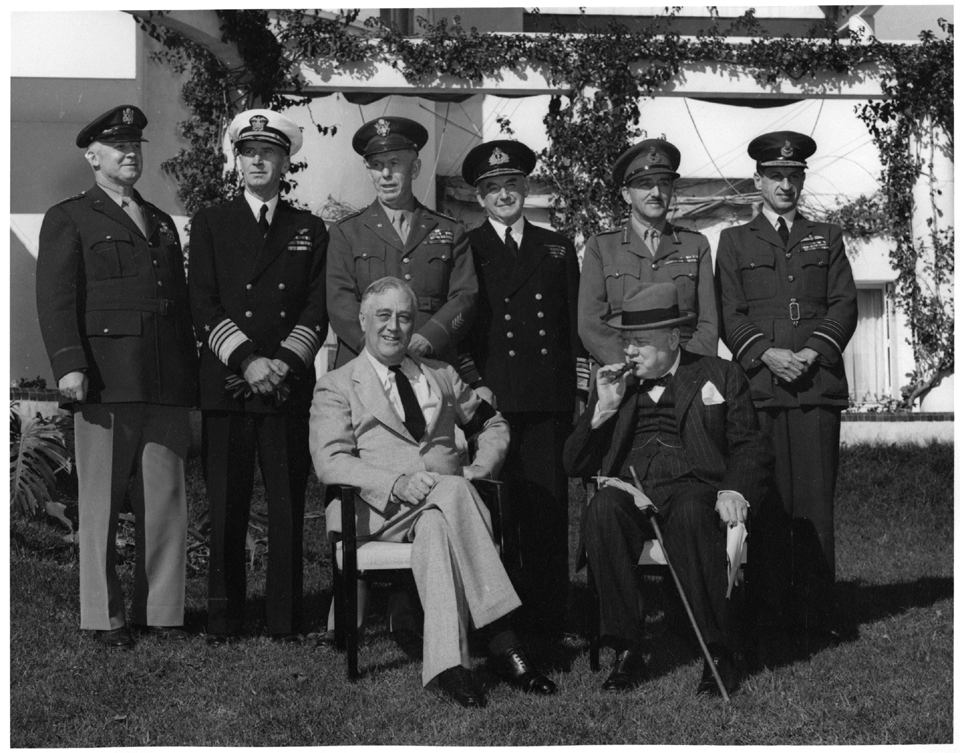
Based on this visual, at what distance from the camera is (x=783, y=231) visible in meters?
5.85

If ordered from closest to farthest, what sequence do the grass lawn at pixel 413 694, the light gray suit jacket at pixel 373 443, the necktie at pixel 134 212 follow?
the grass lawn at pixel 413 694, the light gray suit jacket at pixel 373 443, the necktie at pixel 134 212

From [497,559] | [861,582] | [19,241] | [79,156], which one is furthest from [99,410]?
[861,582]

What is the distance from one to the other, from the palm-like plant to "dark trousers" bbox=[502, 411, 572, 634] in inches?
109

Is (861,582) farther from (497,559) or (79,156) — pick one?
(79,156)

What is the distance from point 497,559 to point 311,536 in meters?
3.16

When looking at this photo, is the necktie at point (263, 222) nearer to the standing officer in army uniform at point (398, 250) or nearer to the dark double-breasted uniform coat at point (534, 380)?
the standing officer in army uniform at point (398, 250)

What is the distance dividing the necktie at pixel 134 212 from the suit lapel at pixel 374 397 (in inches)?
49.1

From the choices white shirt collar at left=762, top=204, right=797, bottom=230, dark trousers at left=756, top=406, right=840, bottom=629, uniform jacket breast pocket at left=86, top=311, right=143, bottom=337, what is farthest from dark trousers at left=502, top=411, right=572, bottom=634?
uniform jacket breast pocket at left=86, top=311, right=143, bottom=337

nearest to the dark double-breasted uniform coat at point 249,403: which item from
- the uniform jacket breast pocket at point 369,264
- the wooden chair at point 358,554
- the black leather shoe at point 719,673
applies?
the uniform jacket breast pocket at point 369,264

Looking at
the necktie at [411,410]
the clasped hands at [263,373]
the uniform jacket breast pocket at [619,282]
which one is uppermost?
the uniform jacket breast pocket at [619,282]

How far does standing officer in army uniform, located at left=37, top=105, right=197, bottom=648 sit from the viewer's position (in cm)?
528

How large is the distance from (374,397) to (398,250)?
0.89 m

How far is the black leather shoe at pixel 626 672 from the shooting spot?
4.67 meters

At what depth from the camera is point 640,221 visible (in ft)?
19.0
